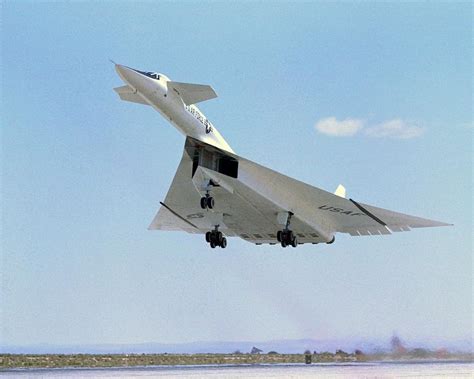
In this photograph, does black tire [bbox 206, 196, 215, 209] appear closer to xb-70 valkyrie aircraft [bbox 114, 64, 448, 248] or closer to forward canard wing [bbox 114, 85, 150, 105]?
xb-70 valkyrie aircraft [bbox 114, 64, 448, 248]

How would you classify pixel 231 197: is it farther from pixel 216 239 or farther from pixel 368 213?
pixel 368 213

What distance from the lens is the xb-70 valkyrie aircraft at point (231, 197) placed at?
24.6 meters

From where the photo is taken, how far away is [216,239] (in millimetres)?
29312

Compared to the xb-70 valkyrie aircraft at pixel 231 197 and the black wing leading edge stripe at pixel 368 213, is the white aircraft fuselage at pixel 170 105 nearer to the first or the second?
the xb-70 valkyrie aircraft at pixel 231 197

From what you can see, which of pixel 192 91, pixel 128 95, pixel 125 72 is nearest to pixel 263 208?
pixel 192 91

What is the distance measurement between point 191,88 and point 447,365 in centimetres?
1451

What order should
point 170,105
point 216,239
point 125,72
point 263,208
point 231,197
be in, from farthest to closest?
point 216,239
point 263,208
point 231,197
point 170,105
point 125,72

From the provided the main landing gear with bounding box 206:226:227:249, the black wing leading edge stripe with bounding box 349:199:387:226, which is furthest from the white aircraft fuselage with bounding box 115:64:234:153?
the black wing leading edge stripe with bounding box 349:199:387:226

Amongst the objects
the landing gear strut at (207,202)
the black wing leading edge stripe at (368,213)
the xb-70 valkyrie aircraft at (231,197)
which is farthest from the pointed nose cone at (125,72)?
the black wing leading edge stripe at (368,213)

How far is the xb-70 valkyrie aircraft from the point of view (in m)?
24.6

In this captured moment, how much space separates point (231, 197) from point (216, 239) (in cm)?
257

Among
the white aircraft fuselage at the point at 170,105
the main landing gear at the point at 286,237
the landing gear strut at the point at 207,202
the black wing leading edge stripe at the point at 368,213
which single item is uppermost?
the white aircraft fuselage at the point at 170,105

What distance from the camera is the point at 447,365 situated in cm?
2928

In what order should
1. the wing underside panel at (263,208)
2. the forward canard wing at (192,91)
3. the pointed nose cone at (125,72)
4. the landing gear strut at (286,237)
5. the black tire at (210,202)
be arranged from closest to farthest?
the pointed nose cone at (125,72) → the forward canard wing at (192,91) → the black tire at (210,202) → the wing underside panel at (263,208) → the landing gear strut at (286,237)
